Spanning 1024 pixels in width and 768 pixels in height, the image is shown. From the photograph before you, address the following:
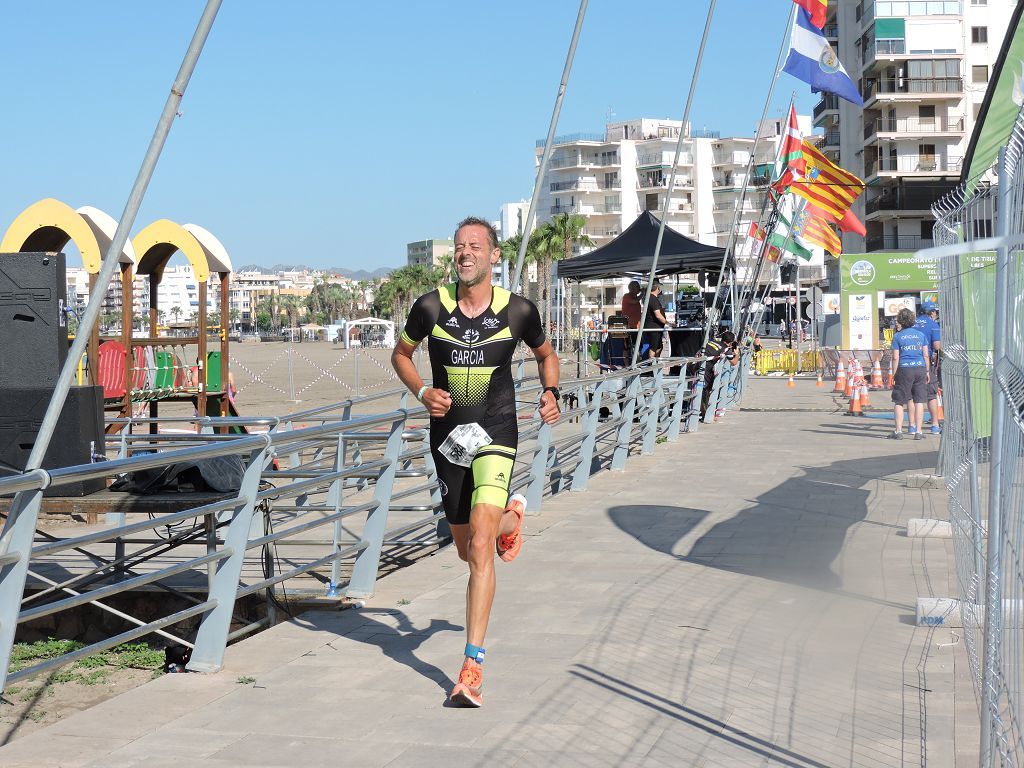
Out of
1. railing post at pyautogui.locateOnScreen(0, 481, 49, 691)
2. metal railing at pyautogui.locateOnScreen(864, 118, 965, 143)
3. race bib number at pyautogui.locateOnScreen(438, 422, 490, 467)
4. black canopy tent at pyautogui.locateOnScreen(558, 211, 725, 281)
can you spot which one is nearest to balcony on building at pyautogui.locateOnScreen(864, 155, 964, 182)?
metal railing at pyautogui.locateOnScreen(864, 118, 965, 143)

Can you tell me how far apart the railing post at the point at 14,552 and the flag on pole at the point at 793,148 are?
24.8 meters

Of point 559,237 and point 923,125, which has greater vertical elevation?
point 923,125

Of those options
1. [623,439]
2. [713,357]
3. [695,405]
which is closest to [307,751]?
[623,439]

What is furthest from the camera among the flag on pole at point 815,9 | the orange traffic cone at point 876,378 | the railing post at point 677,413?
the orange traffic cone at point 876,378

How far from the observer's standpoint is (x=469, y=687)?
193 inches

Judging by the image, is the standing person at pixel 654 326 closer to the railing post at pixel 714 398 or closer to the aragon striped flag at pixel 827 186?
the railing post at pixel 714 398

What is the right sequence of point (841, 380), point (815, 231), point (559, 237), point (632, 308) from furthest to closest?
point (559, 237)
point (815, 231)
point (841, 380)
point (632, 308)

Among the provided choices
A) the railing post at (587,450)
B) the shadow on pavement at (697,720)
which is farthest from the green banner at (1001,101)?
the railing post at (587,450)

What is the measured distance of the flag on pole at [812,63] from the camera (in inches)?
754

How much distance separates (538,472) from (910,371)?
25.7 feet

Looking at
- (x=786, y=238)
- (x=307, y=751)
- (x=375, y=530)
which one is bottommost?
(x=307, y=751)

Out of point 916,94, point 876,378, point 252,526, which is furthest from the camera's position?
point 916,94

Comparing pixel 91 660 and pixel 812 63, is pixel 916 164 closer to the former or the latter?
pixel 812 63

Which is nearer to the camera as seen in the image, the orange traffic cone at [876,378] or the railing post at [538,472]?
the railing post at [538,472]
